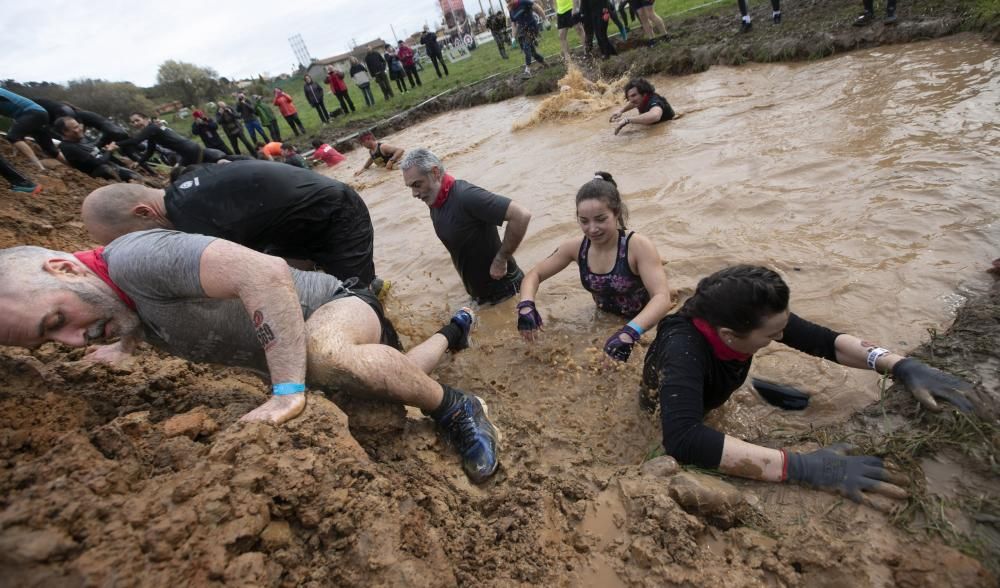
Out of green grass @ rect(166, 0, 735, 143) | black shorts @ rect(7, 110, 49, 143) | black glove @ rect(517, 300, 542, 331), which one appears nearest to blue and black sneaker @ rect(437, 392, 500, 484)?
black glove @ rect(517, 300, 542, 331)

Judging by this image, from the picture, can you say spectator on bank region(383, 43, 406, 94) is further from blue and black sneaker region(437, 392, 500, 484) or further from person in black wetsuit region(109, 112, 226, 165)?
blue and black sneaker region(437, 392, 500, 484)

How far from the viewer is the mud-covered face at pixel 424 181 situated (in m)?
3.41

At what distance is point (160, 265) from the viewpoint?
1.80 m

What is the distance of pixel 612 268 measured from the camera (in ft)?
10.3

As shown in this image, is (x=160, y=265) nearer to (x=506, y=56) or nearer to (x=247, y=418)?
(x=247, y=418)

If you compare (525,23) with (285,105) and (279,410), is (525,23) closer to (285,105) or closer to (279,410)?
(285,105)

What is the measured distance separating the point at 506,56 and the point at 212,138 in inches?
448

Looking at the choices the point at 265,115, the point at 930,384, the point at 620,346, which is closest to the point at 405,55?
the point at 265,115

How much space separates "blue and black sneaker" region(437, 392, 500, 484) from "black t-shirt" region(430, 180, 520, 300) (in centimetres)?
161

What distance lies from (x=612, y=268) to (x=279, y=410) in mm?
2211

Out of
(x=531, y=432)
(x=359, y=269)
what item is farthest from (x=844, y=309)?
(x=359, y=269)

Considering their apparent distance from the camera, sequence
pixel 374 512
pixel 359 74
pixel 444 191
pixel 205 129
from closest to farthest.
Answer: pixel 374 512, pixel 444 191, pixel 205 129, pixel 359 74

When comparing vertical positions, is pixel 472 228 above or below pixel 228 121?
below

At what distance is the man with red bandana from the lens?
3.44 m
